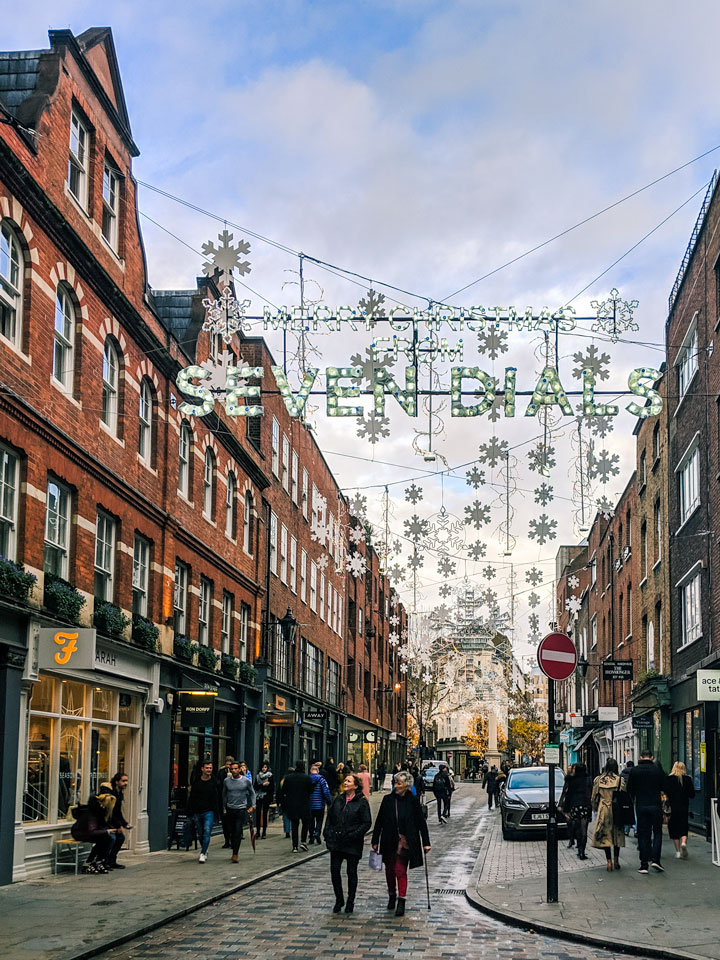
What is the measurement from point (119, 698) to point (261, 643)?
1278 cm

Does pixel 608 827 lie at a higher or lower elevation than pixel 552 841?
lower

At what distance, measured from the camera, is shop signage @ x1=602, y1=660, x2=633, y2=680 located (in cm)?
3375

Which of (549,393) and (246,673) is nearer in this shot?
(549,393)

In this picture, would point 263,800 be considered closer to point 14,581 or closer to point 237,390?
point 14,581

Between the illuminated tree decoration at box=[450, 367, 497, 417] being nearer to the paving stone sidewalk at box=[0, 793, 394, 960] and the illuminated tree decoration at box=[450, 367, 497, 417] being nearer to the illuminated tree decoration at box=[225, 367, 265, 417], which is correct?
the illuminated tree decoration at box=[225, 367, 265, 417]

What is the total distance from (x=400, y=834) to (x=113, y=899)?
3.66 metres

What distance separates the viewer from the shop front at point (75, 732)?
1573 cm

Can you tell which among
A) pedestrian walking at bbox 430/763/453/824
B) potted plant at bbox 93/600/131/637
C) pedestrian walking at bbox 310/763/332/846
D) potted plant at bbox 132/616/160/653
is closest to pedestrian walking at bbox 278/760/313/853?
pedestrian walking at bbox 310/763/332/846

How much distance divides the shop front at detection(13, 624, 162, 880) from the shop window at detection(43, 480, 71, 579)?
106cm

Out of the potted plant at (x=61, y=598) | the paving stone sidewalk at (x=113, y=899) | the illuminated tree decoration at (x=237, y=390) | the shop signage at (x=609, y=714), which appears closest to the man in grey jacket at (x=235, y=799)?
the paving stone sidewalk at (x=113, y=899)

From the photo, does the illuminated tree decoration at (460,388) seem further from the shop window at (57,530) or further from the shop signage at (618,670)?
the shop signage at (618,670)

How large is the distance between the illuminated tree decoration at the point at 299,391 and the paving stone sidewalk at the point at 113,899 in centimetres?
601

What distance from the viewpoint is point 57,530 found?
17.4 meters

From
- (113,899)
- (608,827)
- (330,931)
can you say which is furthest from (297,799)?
(330,931)
